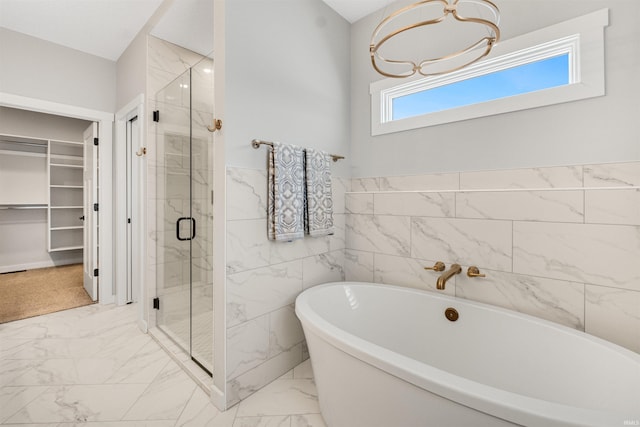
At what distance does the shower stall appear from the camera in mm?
1915

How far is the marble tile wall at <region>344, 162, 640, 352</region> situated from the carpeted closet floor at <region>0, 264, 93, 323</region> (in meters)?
3.42

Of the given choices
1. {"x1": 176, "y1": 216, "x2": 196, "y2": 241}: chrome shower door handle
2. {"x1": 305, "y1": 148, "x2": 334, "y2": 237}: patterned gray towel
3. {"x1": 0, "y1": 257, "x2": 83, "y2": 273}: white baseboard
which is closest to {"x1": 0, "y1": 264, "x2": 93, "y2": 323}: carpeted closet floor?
{"x1": 0, "y1": 257, "x2": 83, "y2": 273}: white baseboard

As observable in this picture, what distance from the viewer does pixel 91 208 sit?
313 cm

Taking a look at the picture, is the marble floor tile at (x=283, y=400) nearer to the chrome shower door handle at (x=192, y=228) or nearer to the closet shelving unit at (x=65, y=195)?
the chrome shower door handle at (x=192, y=228)

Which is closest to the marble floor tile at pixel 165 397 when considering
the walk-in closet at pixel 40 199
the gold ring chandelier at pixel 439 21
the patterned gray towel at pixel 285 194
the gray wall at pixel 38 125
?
the patterned gray towel at pixel 285 194

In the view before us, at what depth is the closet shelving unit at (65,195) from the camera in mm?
4395

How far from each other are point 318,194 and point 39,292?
3798mm

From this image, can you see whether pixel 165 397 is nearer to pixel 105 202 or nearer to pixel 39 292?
pixel 105 202

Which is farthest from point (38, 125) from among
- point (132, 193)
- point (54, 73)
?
point (132, 193)

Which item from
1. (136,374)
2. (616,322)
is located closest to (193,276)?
(136,374)

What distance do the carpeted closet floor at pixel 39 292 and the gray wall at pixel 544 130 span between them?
361 centimetres

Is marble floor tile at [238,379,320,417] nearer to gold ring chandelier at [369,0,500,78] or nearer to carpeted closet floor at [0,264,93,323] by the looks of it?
gold ring chandelier at [369,0,500,78]

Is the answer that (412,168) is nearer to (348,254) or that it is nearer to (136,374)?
(348,254)

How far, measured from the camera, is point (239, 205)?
5.23 ft
